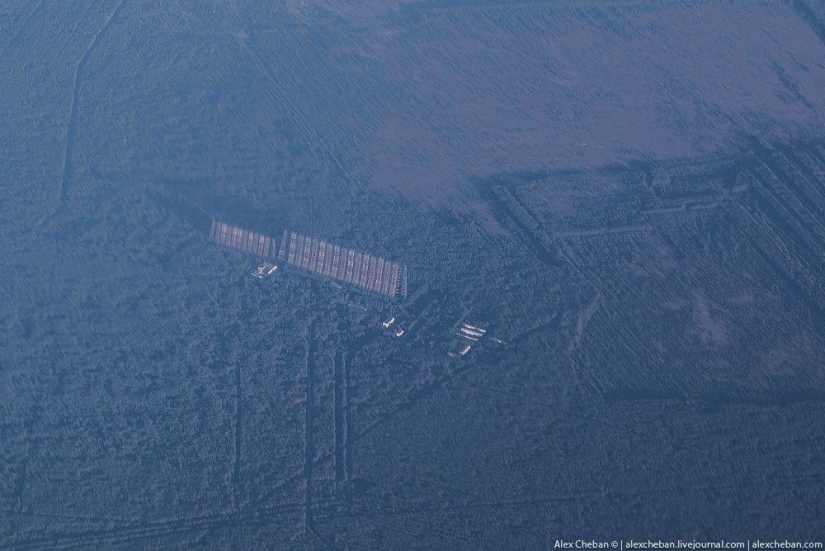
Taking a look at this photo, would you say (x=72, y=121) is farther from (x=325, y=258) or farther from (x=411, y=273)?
(x=411, y=273)

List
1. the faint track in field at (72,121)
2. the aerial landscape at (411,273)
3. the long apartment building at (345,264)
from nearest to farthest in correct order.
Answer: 1. the aerial landscape at (411,273)
2. the long apartment building at (345,264)
3. the faint track in field at (72,121)

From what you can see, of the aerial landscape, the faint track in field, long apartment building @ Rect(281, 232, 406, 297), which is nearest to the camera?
the aerial landscape

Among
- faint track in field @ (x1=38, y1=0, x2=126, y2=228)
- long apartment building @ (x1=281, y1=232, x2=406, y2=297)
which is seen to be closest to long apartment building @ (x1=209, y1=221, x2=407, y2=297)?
long apartment building @ (x1=281, y1=232, x2=406, y2=297)

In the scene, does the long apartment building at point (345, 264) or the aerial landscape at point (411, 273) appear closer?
the aerial landscape at point (411, 273)

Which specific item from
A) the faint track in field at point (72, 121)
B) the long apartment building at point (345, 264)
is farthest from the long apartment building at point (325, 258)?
the faint track in field at point (72, 121)

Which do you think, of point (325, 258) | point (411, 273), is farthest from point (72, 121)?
point (411, 273)

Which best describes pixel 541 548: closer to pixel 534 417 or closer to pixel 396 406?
pixel 534 417

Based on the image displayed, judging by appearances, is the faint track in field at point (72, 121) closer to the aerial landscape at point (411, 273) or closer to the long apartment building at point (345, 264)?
the aerial landscape at point (411, 273)

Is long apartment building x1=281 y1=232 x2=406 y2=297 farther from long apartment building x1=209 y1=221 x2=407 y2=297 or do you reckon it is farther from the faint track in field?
the faint track in field

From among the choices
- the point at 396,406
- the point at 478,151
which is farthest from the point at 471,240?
the point at 396,406
